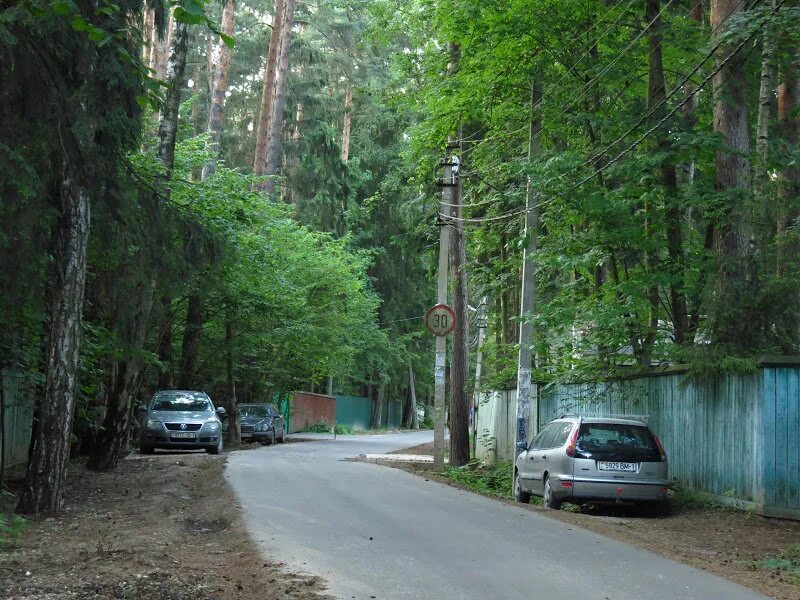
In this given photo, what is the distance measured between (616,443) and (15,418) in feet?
37.0

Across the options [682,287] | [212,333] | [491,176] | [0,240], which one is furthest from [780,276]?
[212,333]

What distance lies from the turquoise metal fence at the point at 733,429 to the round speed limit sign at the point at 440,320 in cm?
430

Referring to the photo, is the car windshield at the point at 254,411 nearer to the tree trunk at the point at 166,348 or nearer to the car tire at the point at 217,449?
the tree trunk at the point at 166,348

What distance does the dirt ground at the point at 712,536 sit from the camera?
9078 millimetres

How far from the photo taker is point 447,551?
9711 mm

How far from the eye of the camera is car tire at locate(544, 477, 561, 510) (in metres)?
15.0

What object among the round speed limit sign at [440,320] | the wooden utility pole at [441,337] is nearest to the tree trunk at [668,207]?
the round speed limit sign at [440,320]

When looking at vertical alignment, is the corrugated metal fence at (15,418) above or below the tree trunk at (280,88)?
below

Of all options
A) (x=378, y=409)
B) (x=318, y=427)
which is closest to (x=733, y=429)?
(x=318, y=427)

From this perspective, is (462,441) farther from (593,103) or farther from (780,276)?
(780,276)

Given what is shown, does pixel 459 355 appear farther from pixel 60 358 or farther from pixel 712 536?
pixel 60 358

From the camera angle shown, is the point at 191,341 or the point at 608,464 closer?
the point at 608,464

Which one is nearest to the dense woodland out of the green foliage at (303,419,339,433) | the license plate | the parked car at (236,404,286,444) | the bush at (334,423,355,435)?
the license plate

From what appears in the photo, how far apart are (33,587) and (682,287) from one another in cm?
1193
